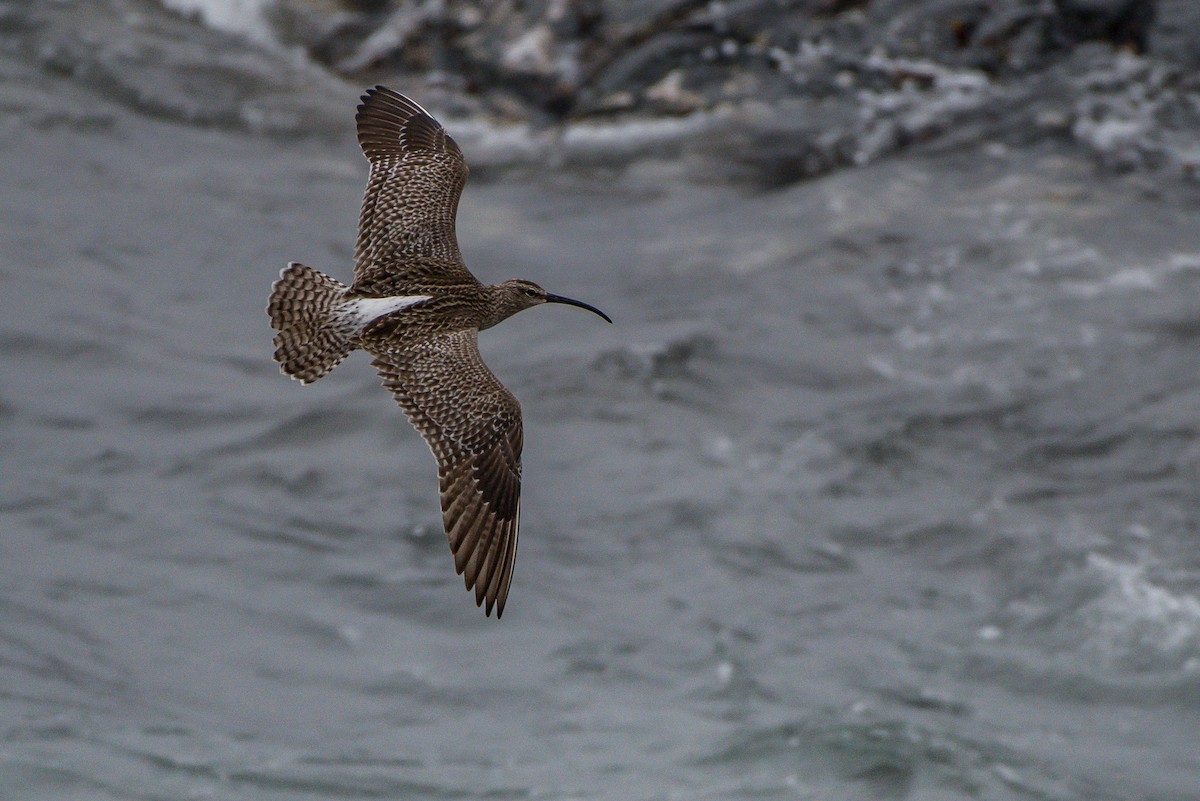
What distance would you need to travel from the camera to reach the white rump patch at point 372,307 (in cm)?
745

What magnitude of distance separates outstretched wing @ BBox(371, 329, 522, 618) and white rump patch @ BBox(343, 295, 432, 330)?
0.17 meters

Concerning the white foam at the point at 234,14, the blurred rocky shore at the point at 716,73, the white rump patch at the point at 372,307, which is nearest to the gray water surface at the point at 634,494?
the blurred rocky shore at the point at 716,73

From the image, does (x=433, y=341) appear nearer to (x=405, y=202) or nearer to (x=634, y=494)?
(x=405, y=202)

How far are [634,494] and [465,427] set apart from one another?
16.6 feet

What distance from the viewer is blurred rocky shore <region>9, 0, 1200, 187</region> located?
1544 centimetres

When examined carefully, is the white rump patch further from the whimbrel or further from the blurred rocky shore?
the blurred rocky shore

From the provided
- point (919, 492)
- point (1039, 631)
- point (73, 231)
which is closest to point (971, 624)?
point (1039, 631)

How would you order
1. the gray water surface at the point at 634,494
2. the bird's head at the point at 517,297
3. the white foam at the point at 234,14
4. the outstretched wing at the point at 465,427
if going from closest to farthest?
1. the outstretched wing at the point at 465,427
2. the bird's head at the point at 517,297
3. the gray water surface at the point at 634,494
4. the white foam at the point at 234,14

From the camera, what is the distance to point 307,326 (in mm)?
7418

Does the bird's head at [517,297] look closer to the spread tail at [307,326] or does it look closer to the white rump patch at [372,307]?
the white rump patch at [372,307]

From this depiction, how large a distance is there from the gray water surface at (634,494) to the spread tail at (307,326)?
3596mm

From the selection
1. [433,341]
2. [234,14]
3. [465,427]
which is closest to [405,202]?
[433,341]

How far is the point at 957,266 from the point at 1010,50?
8.66ft

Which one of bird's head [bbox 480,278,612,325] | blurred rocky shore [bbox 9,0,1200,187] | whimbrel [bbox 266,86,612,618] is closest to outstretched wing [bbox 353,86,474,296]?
whimbrel [bbox 266,86,612,618]
